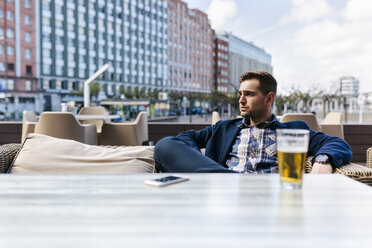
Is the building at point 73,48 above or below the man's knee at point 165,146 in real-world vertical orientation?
above

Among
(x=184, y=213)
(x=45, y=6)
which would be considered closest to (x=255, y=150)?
(x=184, y=213)

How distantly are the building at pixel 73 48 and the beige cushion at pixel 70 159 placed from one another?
39.5 m

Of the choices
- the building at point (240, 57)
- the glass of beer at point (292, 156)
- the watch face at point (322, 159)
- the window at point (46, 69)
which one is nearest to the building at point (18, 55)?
the window at point (46, 69)

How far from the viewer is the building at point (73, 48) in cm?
4247

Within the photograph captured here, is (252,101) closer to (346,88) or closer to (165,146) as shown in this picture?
(165,146)

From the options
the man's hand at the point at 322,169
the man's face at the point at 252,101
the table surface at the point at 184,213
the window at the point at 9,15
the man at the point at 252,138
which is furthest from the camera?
the window at the point at 9,15

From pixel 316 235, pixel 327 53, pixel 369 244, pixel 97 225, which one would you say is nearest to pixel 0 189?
pixel 97 225

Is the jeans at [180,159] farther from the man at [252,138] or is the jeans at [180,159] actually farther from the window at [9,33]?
the window at [9,33]

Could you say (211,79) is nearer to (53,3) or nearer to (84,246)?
(53,3)

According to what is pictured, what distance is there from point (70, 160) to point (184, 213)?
1173mm

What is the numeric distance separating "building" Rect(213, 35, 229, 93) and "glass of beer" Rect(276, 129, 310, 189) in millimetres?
79141

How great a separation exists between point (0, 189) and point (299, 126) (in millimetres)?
1801

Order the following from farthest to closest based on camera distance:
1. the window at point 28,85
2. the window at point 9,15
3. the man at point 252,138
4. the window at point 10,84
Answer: the window at point 28,85 < the window at point 9,15 < the window at point 10,84 < the man at point 252,138

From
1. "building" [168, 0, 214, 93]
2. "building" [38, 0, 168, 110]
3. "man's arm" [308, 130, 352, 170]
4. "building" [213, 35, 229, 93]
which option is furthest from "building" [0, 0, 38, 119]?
"building" [213, 35, 229, 93]
